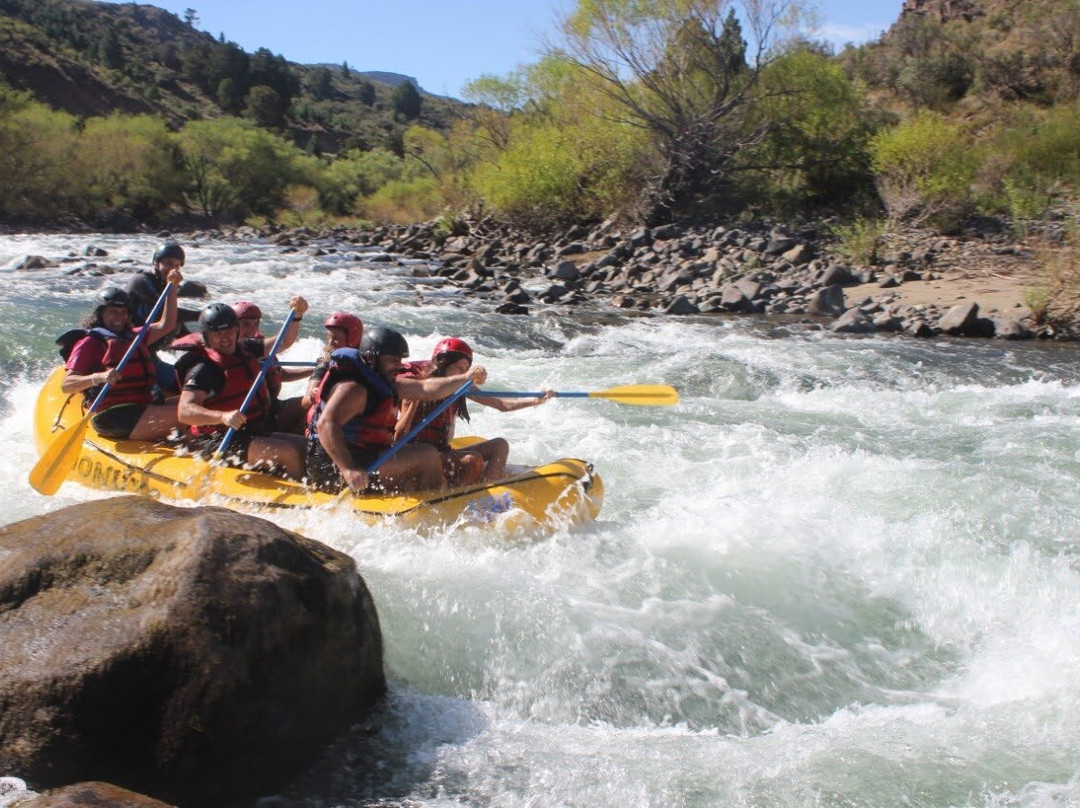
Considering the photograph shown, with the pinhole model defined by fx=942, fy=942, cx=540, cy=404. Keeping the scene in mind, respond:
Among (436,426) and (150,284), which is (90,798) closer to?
(436,426)

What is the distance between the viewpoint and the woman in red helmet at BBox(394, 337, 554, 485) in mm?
4672

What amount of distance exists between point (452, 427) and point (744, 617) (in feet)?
6.12

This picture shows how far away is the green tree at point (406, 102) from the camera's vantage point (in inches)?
3159

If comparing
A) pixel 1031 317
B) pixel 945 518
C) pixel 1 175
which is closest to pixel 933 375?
pixel 1031 317

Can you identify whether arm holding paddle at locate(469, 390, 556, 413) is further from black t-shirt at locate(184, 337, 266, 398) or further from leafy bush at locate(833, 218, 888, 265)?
leafy bush at locate(833, 218, 888, 265)

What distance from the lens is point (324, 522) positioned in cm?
447

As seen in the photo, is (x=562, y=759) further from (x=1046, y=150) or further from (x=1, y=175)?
(x=1, y=175)

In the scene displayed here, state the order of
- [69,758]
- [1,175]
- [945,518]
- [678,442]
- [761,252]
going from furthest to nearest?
1. [1,175]
2. [761,252]
3. [678,442]
4. [945,518]
5. [69,758]

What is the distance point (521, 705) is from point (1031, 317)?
936cm

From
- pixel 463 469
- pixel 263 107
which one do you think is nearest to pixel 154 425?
pixel 463 469

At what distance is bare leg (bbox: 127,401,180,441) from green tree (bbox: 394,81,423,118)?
78.6 meters

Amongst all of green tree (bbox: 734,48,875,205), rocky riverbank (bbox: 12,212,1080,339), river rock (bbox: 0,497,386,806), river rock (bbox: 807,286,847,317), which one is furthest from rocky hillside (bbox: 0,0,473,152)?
river rock (bbox: 0,497,386,806)

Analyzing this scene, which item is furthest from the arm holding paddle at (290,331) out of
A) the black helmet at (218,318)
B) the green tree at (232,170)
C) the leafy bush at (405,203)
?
the green tree at (232,170)

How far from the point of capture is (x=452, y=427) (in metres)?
5.09
